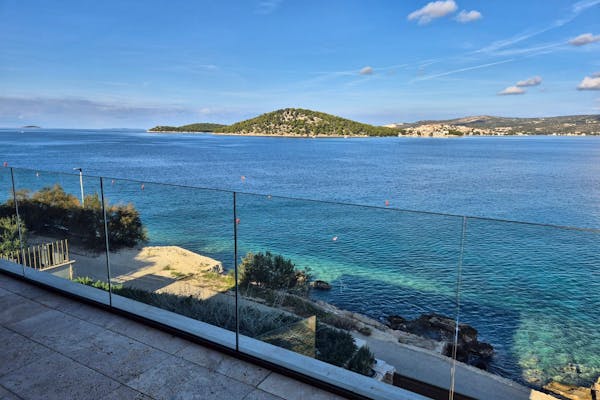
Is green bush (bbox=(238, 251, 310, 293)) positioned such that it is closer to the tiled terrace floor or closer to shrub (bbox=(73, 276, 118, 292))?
the tiled terrace floor

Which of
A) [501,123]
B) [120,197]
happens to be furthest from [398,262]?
[501,123]

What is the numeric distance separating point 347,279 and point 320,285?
76 centimetres

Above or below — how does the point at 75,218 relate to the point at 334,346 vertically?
above

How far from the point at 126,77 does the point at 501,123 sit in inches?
4416

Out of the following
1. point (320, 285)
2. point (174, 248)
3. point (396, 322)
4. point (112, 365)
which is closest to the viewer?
point (112, 365)

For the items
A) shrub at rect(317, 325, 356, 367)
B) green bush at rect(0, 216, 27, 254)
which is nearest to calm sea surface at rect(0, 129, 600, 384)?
shrub at rect(317, 325, 356, 367)

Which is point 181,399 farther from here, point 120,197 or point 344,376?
point 120,197

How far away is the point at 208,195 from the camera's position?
2998mm

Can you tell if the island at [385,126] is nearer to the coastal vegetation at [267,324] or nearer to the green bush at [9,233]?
the green bush at [9,233]

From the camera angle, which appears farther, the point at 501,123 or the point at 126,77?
the point at 501,123

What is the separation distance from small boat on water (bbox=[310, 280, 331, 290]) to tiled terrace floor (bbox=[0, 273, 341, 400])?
893mm

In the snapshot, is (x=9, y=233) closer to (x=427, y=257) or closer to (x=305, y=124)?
(x=427, y=257)

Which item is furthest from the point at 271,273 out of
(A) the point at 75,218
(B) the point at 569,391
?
(B) the point at 569,391

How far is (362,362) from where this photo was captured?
2873 millimetres
